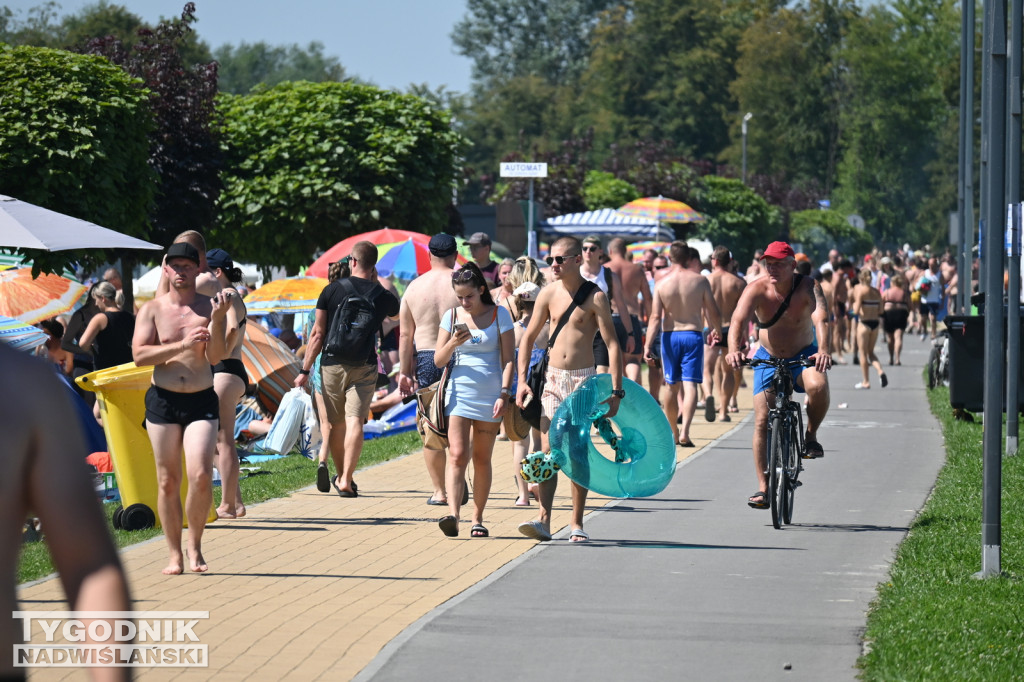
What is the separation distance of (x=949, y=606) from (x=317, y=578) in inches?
123

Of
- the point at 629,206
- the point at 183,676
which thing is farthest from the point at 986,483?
the point at 629,206

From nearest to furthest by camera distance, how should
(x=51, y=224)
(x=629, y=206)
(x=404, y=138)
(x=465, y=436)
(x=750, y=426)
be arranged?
1. (x=465, y=436)
2. (x=51, y=224)
3. (x=750, y=426)
4. (x=404, y=138)
5. (x=629, y=206)

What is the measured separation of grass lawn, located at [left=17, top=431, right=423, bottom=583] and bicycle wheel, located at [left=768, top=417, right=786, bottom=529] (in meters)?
3.68

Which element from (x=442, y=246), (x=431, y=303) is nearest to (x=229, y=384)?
(x=431, y=303)

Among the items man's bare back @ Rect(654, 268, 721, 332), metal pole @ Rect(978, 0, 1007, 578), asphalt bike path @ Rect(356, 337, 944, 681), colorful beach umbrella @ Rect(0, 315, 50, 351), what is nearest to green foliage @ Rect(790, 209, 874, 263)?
man's bare back @ Rect(654, 268, 721, 332)

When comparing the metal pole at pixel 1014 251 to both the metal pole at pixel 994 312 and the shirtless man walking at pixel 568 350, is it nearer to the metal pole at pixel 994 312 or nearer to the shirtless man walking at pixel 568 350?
the metal pole at pixel 994 312

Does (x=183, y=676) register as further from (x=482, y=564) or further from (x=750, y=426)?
(x=750, y=426)

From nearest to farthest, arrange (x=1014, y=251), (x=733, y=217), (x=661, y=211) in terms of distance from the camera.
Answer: (x=1014, y=251) < (x=661, y=211) < (x=733, y=217)

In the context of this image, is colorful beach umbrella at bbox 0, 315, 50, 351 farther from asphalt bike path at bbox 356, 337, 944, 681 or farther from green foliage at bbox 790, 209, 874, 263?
green foliage at bbox 790, 209, 874, 263

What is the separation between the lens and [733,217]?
50.1 m

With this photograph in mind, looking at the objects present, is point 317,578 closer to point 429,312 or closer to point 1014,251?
point 429,312

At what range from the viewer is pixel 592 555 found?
28.0 feet

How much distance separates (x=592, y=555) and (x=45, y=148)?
29.9ft

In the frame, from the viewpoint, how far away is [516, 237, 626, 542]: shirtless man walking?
9.01 meters
